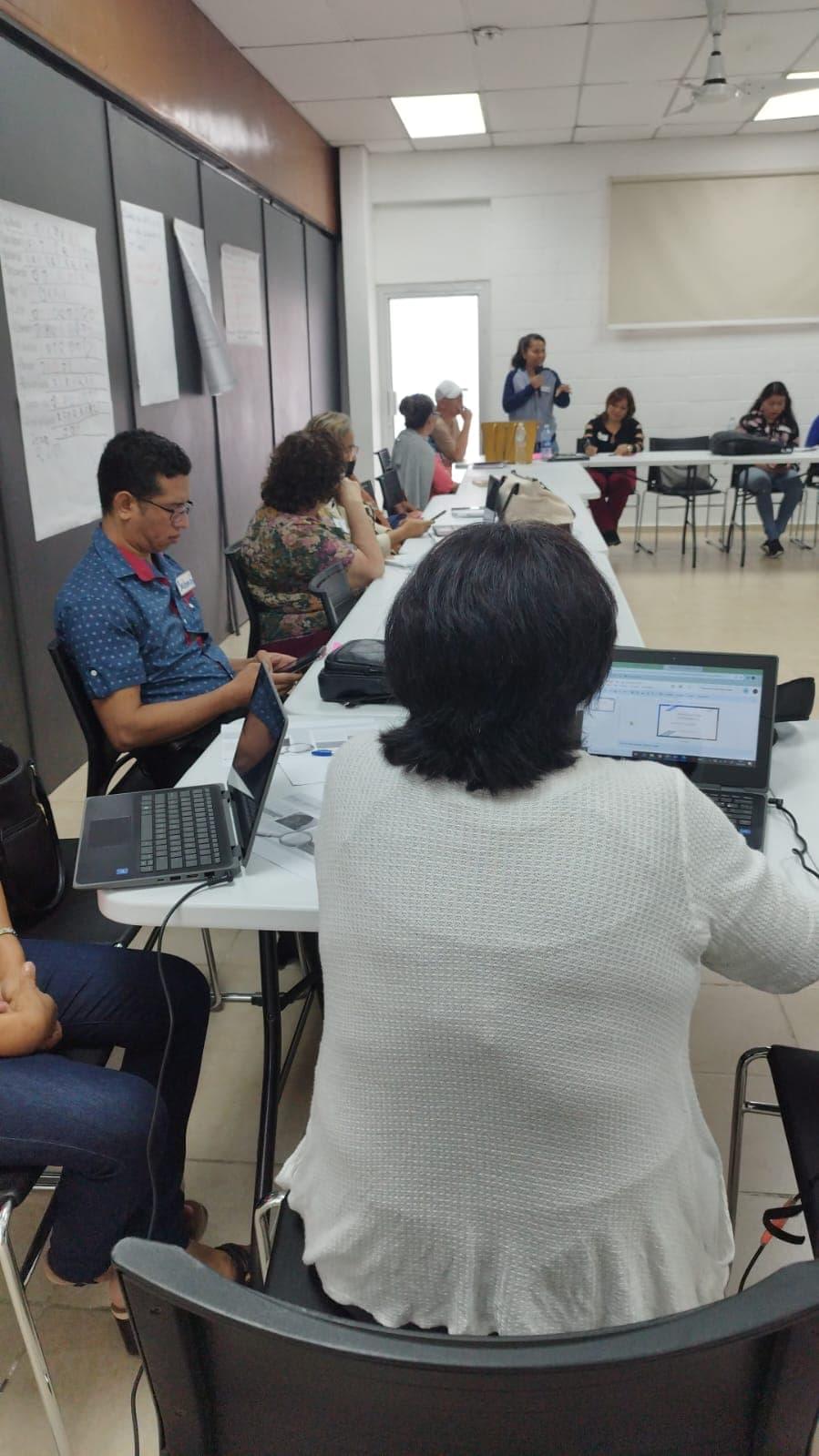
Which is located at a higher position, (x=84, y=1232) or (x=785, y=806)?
(x=785, y=806)

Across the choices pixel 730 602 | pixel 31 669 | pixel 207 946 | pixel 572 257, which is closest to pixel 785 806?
pixel 207 946

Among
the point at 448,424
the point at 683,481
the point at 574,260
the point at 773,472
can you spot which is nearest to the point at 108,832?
the point at 448,424

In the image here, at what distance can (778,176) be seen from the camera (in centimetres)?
797

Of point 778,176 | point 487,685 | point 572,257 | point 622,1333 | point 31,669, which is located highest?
point 778,176

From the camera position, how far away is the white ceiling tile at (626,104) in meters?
6.37

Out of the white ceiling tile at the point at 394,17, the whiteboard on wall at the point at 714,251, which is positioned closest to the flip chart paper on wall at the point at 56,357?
the white ceiling tile at the point at 394,17

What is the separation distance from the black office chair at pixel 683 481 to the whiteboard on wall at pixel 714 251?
110cm

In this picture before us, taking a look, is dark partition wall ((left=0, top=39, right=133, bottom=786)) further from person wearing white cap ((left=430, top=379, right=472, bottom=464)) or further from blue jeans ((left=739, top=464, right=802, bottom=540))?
blue jeans ((left=739, top=464, right=802, bottom=540))

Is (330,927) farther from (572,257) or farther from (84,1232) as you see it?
(572,257)

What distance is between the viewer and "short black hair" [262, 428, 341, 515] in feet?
9.75

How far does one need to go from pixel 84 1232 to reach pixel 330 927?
74cm

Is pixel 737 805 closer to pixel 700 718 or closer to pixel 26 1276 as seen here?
pixel 700 718

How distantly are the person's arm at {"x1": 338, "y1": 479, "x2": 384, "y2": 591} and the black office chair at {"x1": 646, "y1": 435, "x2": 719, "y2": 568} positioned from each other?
393cm

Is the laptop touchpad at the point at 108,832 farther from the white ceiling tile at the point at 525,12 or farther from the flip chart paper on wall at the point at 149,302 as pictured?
the white ceiling tile at the point at 525,12
